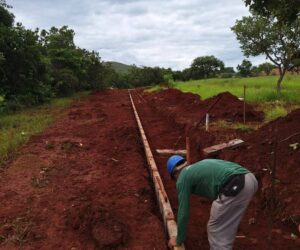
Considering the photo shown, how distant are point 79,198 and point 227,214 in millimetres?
3180

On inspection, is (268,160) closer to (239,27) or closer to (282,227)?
(282,227)

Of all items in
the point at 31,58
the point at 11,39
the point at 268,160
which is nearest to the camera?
the point at 268,160

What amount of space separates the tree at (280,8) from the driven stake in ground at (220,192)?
18.0 ft

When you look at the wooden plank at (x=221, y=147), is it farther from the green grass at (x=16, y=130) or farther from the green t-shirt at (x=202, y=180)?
the green grass at (x=16, y=130)

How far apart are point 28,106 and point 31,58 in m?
2.60

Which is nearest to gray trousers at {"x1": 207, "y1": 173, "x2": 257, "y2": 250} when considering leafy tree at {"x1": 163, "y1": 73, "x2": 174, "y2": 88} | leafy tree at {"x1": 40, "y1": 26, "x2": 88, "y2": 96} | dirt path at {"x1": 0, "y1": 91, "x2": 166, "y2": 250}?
dirt path at {"x1": 0, "y1": 91, "x2": 166, "y2": 250}

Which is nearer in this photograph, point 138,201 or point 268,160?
point 138,201

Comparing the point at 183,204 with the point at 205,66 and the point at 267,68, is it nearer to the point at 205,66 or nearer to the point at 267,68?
the point at 267,68

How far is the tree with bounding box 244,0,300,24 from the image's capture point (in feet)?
Result: 27.0

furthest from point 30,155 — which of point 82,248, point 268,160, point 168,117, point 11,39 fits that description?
point 11,39

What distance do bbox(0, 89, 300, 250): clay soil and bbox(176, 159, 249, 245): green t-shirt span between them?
3.58 feet

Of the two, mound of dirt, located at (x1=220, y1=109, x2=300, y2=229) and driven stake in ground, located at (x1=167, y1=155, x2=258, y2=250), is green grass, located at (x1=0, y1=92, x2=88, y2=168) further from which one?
driven stake in ground, located at (x1=167, y1=155, x2=258, y2=250)

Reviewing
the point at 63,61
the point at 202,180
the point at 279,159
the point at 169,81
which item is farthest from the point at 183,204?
the point at 169,81

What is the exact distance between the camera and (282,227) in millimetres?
5359
